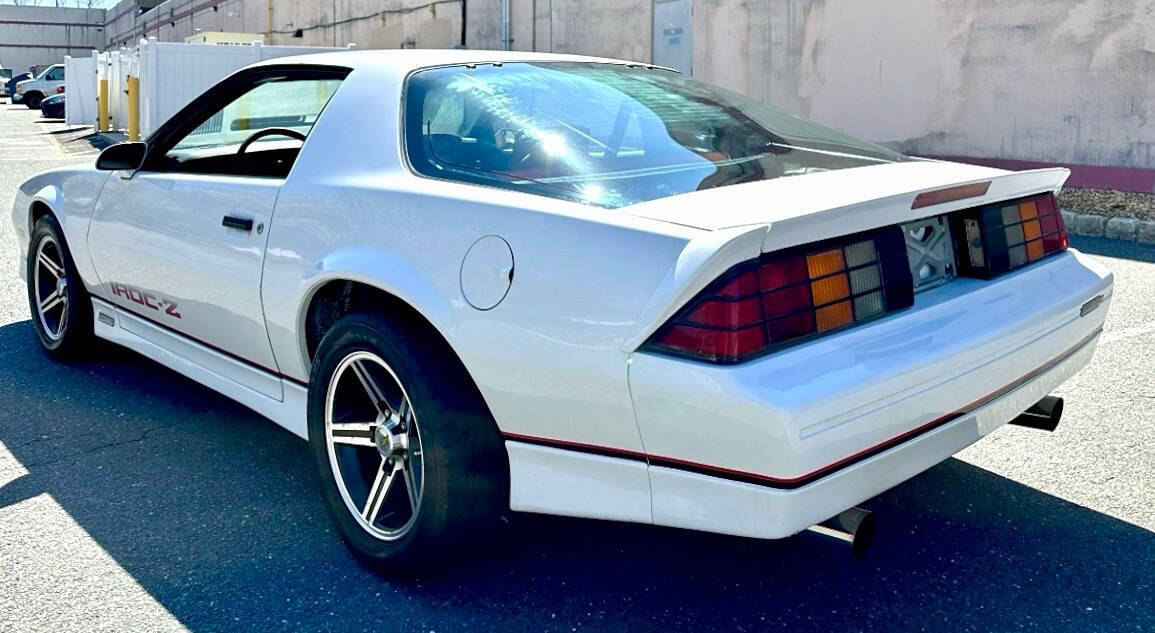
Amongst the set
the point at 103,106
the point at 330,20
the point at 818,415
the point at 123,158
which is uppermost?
the point at 330,20

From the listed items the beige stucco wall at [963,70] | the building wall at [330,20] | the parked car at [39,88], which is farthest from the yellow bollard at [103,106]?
the parked car at [39,88]

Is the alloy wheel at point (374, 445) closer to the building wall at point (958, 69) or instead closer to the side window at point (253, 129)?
the side window at point (253, 129)

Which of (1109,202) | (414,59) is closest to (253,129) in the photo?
(414,59)

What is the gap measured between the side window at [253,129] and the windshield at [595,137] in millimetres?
568

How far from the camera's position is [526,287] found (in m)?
2.59

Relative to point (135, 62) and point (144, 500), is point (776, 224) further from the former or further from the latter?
point (135, 62)

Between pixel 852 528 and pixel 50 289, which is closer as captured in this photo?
pixel 852 528

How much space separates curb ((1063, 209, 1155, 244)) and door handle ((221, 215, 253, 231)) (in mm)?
7986

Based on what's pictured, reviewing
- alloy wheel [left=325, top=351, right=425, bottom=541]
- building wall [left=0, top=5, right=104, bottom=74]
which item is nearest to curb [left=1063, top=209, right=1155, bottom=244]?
alloy wheel [left=325, top=351, right=425, bottom=541]

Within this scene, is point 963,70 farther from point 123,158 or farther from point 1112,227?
point 123,158

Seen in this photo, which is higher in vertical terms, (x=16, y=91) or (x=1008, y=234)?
(x=16, y=91)

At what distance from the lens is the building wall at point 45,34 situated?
209 feet

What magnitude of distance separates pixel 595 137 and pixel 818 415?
1164 millimetres

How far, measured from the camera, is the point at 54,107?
3438 centimetres
